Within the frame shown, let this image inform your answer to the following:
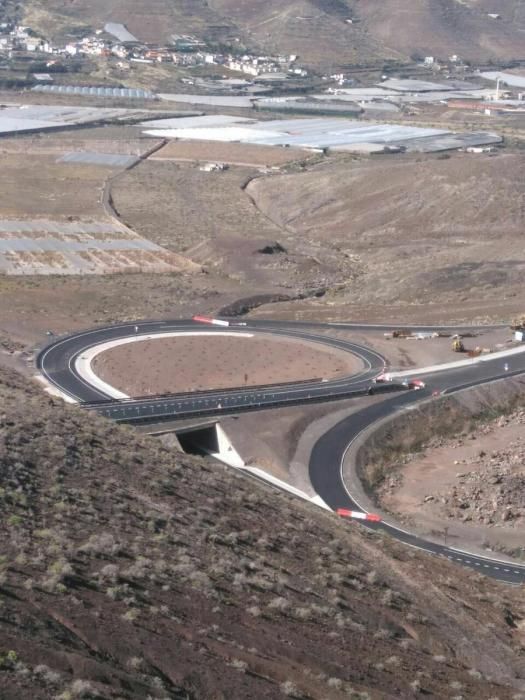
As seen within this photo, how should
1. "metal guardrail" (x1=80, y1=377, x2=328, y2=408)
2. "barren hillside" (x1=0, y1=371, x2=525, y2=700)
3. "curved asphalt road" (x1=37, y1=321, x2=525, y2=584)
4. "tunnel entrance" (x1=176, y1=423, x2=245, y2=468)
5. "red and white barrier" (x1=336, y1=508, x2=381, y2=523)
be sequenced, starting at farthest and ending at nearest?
"metal guardrail" (x1=80, y1=377, x2=328, y2=408)
"tunnel entrance" (x1=176, y1=423, x2=245, y2=468)
"red and white barrier" (x1=336, y1=508, x2=381, y2=523)
"curved asphalt road" (x1=37, y1=321, x2=525, y2=584)
"barren hillside" (x1=0, y1=371, x2=525, y2=700)

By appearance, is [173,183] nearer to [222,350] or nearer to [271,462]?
[222,350]

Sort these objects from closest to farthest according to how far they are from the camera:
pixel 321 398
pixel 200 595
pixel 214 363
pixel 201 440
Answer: pixel 200 595 → pixel 201 440 → pixel 321 398 → pixel 214 363

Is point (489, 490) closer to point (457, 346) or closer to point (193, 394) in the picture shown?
point (193, 394)

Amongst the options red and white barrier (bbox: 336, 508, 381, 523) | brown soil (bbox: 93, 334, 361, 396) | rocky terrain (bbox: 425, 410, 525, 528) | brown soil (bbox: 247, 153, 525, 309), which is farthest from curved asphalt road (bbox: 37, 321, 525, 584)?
brown soil (bbox: 247, 153, 525, 309)

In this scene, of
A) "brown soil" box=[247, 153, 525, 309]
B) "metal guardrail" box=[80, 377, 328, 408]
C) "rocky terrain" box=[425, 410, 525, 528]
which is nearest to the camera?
"rocky terrain" box=[425, 410, 525, 528]

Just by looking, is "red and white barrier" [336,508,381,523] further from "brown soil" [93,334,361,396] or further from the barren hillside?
"brown soil" [93,334,361,396]

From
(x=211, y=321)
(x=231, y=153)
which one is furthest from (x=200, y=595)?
(x=231, y=153)

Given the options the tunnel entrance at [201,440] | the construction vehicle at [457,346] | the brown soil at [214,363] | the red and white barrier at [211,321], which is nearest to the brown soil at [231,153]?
the red and white barrier at [211,321]

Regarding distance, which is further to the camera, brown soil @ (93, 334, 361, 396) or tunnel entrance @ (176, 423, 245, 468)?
brown soil @ (93, 334, 361, 396)
